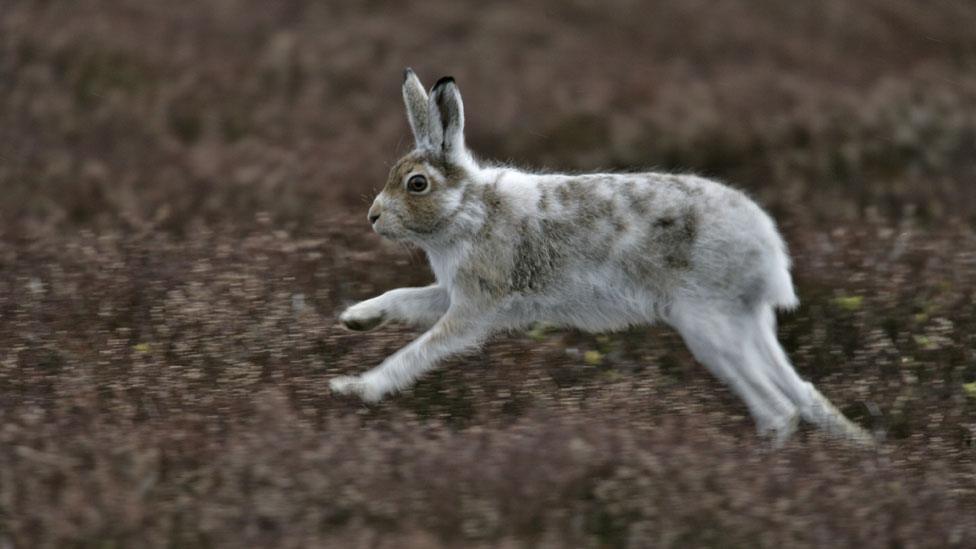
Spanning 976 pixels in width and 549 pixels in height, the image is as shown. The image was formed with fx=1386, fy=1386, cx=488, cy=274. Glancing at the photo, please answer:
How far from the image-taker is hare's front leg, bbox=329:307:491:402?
7.82 m

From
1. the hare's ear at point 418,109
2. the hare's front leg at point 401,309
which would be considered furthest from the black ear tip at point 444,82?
the hare's front leg at point 401,309

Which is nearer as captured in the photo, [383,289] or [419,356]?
[419,356]

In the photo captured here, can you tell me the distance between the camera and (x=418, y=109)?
8.31 m

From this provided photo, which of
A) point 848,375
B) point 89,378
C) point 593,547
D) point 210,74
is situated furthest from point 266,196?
point 593,547

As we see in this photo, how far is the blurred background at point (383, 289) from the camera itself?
21.5ft

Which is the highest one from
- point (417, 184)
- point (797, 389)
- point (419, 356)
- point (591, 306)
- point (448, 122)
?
point (448, 122)

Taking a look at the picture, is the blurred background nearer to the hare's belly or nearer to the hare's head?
the hare's belly

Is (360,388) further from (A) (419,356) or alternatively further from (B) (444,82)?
(B) (444,82)

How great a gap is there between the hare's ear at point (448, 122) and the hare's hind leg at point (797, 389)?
6.89 ft

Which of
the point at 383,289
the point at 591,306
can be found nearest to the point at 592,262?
the point at 591,306

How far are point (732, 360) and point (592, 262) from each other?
101 cm

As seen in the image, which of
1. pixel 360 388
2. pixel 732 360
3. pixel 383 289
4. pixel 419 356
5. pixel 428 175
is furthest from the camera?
pixel 383 289

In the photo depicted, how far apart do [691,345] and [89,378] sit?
3.48 meters

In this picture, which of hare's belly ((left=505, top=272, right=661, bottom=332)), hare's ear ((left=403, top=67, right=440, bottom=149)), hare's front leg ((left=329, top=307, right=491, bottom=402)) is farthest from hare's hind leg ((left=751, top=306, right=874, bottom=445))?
hare's ear ((left=403, top=67, right=440, bottom=149))
